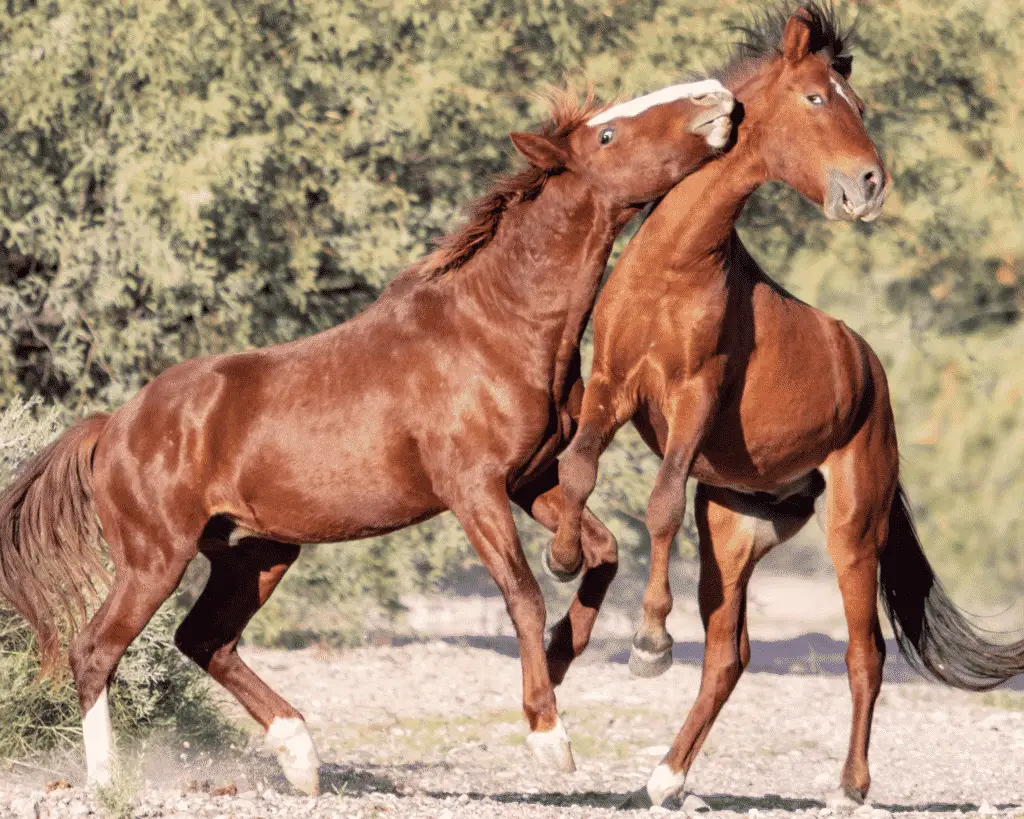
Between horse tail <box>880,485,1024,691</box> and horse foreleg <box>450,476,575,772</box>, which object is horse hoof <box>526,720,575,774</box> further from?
horse tail <box>880,485,1024,691</box>

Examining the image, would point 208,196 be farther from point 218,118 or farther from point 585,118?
point 585,118

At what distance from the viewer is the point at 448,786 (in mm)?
8320

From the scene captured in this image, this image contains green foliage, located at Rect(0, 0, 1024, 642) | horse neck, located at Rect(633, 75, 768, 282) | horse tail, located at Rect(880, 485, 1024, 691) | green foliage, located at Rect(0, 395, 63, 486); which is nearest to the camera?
horse neck, located at Rect(633, 75, 768, 282)

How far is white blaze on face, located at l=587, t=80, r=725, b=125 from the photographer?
583 centimetres

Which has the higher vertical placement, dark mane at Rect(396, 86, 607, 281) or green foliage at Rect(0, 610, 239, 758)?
dark mane at Rect(396, 86, 607, 281)

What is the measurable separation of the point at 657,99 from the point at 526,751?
16.9 feet

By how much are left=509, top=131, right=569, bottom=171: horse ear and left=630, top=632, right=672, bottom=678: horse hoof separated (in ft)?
5.85

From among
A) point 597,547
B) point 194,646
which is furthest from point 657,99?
point 194,646

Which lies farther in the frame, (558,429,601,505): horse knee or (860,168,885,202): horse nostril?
(558,429,601,505): horse knee

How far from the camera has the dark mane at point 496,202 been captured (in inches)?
245

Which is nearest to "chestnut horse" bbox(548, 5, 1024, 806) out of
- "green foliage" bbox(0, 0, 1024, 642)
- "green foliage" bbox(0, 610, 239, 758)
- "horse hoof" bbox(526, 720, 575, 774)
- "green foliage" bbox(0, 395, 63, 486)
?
"horse hoof" bbox(526, 720, 575, 774)

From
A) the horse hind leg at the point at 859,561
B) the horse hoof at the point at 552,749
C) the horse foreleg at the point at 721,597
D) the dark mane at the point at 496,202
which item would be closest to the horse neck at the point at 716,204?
the dark mane at the point at 496,202

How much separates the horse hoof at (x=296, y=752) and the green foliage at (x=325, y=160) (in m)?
4.71

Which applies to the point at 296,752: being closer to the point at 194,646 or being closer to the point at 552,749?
the point at 194,646
